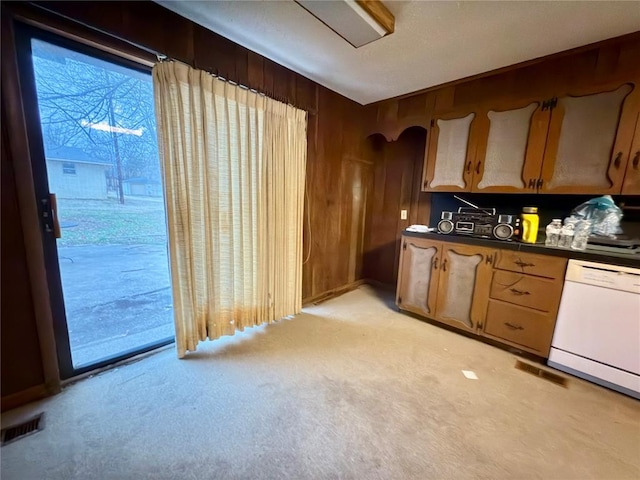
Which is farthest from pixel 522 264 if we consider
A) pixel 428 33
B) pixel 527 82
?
pixel 428 33

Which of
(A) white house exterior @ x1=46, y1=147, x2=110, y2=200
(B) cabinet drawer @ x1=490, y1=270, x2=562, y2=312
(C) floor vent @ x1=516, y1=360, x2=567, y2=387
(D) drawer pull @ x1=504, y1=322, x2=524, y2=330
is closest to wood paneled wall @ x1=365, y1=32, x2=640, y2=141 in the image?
(B) cabinet drawer @ x1=490, y1=270, x2=562, y2=312

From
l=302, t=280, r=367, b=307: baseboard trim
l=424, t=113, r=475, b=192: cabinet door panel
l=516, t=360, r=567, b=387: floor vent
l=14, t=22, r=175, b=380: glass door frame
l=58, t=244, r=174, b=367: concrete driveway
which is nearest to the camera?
l=14, t=22, r=175, b=380: glass door frame

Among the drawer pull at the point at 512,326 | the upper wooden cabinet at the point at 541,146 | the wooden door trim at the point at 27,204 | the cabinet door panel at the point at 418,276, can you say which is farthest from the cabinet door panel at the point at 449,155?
the wooden door trim at the point at 27,204

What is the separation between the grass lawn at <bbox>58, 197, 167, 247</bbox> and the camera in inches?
63.1

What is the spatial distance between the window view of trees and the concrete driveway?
0.45m

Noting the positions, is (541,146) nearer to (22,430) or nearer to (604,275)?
(604,275)

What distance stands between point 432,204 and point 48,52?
341 cm

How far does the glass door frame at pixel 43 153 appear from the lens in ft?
4.31

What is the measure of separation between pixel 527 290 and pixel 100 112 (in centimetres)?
335

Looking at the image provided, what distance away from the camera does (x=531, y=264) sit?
6.57 feet

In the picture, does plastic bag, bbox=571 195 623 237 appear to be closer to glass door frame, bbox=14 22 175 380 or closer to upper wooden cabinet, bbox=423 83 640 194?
upper wooden cabinet, bbox=423 83 640 194

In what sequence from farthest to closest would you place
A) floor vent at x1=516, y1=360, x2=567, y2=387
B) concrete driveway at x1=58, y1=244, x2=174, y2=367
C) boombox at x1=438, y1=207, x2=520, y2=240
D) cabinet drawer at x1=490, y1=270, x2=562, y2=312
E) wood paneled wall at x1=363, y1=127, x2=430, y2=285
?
1. wood paneled wall at x1=363, y1=127, x2=430, y2=285
2. boombox at x1=438, y1=207, x2=520, y2=240
3. cabinet drawer at x1=490, y1=270, x2=562, y2=312
4. floor vent at x1=516, y1=360, x2=567, y2=387
5. concrete driveway at x1=58, y1=244, x2=174, y2=367

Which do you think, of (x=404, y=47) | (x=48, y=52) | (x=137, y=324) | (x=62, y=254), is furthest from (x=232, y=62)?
(x=137, y=324)

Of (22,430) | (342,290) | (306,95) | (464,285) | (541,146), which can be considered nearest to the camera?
(22,430)
